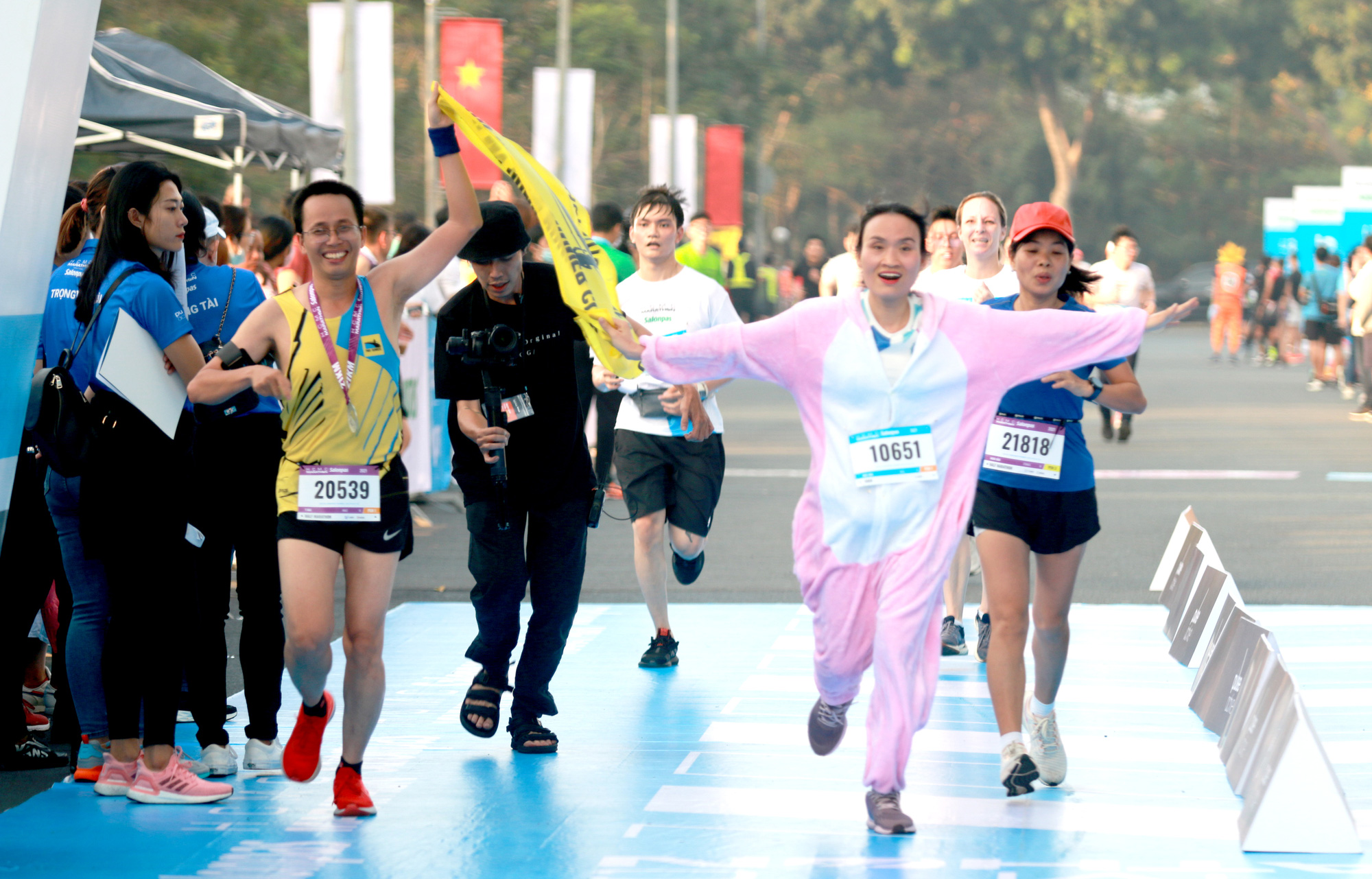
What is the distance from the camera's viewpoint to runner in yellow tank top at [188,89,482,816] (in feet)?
16.7

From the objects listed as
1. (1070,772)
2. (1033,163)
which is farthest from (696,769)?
(1033,163)

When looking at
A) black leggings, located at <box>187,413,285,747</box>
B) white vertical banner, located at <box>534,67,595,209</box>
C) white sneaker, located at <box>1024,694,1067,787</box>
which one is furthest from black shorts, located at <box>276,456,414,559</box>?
white vertical banner, located at <box>534,67,595,209</box>

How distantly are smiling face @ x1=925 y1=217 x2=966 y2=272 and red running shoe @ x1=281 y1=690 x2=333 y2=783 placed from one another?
4198 mm

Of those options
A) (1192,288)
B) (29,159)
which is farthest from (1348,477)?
(1192,288)

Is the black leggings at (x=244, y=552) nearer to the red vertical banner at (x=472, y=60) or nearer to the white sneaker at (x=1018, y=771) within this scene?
the white sneaker at (x=1018, y=771)

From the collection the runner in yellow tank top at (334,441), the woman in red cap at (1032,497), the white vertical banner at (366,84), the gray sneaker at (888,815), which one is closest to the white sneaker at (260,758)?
the runner in yellow tank top at (334,441)

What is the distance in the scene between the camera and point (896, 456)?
500 cm

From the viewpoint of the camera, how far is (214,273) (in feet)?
19.1

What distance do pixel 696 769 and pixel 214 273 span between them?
94.3 inches

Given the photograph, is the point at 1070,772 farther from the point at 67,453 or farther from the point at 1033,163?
the point at 1033,163

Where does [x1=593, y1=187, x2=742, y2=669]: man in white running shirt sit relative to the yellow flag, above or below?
below

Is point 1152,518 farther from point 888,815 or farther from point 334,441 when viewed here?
point 334,441

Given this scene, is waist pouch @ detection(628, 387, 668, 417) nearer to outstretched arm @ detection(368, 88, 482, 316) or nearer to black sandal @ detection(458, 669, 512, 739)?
black sandal @ detection(458, 669, 512, 739)

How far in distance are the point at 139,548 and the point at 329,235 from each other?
118cm
